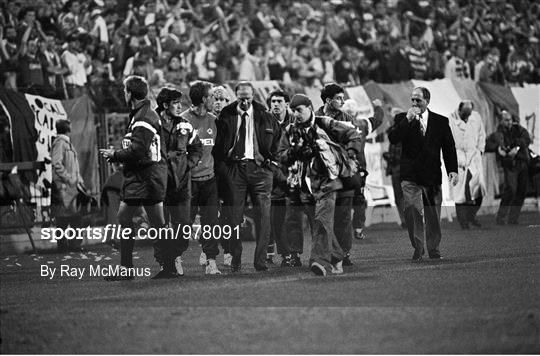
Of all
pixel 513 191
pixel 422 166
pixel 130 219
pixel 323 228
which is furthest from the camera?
pixel 513 191

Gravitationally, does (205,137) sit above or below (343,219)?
above

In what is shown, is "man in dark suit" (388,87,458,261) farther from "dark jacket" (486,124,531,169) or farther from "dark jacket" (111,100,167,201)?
"dark jacket" (486,124,531,169)

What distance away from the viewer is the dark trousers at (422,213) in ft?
51.4

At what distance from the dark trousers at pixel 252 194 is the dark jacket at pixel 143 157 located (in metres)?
1.16

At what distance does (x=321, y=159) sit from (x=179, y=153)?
1600mm

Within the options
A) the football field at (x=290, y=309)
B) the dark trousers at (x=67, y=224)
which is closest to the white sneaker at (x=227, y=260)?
the football field at (x=290, y=309)

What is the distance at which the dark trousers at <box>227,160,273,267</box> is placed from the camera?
14.5m

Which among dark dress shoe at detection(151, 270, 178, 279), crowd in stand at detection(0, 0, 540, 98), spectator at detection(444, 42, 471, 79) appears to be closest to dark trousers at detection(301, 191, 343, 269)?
dark dress shoe at detection(151, 270, 178, 279)

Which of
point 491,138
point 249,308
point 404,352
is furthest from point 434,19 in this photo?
point 404,352

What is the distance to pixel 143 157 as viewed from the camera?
44.0ft

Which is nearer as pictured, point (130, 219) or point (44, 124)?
point (130, 219)

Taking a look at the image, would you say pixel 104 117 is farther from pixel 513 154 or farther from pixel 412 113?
pixel 513 154

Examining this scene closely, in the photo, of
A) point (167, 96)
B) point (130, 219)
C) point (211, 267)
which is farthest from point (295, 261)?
point (167, 96)

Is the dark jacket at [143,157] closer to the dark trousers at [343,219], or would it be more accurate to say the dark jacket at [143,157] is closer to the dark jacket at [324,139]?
the dark jacket at [324,139]
